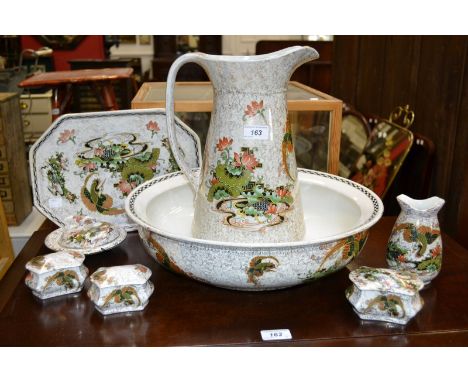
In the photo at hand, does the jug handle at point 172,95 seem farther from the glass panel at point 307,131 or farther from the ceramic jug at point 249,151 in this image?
the glass panel at point 307,131

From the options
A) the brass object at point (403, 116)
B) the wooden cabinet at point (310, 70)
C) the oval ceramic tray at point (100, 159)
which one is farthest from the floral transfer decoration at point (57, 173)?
the wooden cabinet at point (310, 70)

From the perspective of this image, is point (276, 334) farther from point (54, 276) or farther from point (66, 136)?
point (66, 136)

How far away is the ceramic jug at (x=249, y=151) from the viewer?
2.11 ft

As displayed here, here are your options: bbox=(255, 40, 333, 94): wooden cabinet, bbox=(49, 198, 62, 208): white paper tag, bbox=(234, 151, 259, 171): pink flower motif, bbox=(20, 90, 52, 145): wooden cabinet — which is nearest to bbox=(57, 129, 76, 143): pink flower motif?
bbox=(49, 198, 62, 208): white paper tag

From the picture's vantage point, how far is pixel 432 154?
1.30m

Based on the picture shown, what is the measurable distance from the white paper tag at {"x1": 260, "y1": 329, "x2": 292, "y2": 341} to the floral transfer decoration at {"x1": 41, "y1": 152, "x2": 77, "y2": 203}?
0.46 m

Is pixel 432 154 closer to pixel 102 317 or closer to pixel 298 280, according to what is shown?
pixel 298 280

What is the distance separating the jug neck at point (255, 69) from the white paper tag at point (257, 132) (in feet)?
0.14

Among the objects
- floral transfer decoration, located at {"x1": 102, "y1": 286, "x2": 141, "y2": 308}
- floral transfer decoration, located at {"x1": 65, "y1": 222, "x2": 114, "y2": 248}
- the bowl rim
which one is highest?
the bowl rim

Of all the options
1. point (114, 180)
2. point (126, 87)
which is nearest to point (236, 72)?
point (114, 180)

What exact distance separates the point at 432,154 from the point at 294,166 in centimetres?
73

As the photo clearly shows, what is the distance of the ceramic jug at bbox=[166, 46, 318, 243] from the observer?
644mm

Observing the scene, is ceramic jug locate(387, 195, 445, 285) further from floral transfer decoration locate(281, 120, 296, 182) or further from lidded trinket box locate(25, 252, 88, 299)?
lidded trinket box locate(25, 252, 88, 299)

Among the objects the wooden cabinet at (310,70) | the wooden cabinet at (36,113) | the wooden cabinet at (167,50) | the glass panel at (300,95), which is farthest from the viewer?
the wooden cabinet at (167,50)
